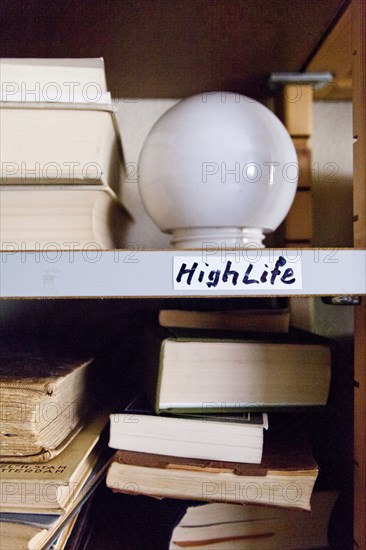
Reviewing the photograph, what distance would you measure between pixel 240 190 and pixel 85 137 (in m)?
0.17

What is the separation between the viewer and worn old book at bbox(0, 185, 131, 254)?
0.51 meters

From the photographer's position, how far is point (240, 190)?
22.0 inches

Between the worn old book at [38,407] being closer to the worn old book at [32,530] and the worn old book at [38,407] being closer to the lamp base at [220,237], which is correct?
the worn old book at [32,530]

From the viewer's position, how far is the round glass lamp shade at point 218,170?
21.9 inches

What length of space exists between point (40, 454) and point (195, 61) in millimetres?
567

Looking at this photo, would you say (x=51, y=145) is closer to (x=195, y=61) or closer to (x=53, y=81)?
(x=53, y=81)

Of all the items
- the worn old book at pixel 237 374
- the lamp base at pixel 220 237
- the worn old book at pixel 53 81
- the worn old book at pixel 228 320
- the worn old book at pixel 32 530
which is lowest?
the worn old book at pixel 32 530

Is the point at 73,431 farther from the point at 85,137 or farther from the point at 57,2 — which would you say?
the point at 57,2

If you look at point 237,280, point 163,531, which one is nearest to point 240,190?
point 237,280

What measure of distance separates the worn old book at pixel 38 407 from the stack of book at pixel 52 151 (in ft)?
0.42

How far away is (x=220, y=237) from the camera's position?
582 millimetres

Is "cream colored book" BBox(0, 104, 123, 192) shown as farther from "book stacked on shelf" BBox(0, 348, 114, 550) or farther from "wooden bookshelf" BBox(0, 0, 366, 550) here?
"book stacked on shelf" BBox(0, 348, 114, 550)

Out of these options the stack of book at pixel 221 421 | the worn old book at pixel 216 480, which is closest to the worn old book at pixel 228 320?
the stack of book at pixel 221 421

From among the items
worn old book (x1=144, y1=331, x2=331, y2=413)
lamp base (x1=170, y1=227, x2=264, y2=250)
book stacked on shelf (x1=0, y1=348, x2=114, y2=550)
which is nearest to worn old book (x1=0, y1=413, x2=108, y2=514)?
book stacked on shelf (x1=0, y1=348, x2=114, y2=550)
